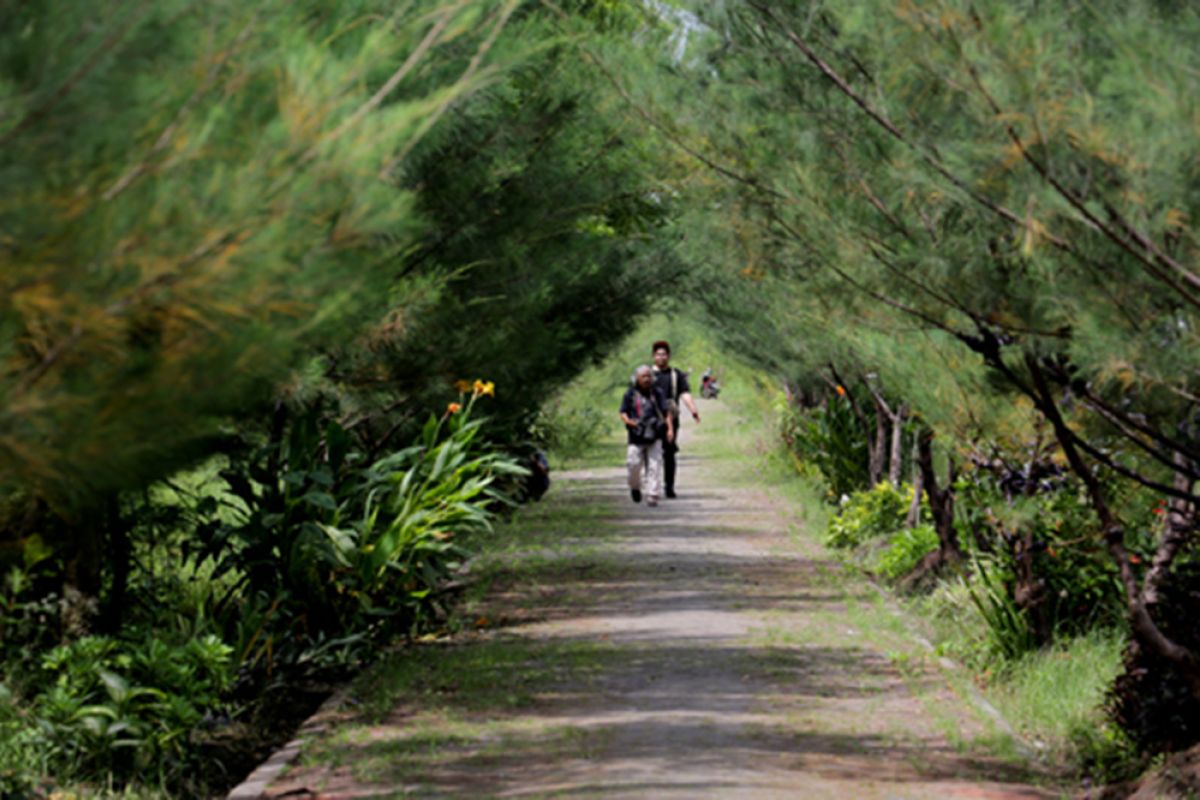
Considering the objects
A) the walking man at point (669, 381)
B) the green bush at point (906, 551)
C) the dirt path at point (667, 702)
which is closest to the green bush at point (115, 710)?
the dirt path at point (667, 702)

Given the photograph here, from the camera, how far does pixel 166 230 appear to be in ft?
13.2

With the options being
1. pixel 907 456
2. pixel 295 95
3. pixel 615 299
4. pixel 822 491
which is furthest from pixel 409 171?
pixel 822 491

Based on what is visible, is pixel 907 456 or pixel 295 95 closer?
pixel 295 95

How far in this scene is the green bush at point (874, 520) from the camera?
18.5 m

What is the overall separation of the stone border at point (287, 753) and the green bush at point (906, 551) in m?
6.06

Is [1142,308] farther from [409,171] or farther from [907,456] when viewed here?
[907,456]

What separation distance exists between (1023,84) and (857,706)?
5.21 metres

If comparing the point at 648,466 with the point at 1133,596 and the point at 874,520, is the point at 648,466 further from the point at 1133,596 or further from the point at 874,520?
the point at 1133,596

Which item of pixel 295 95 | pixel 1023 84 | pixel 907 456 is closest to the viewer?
pixel 295 95

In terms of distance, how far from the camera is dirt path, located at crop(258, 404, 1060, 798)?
839 cm

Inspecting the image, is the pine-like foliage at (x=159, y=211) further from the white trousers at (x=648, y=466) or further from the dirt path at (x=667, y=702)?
the white trousers at (x=648, y=466)

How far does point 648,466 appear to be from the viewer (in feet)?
71.8

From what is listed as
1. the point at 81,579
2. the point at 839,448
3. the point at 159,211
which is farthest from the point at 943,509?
the point at 159,211

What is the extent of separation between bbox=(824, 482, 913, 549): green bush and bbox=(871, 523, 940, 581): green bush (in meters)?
2.09
